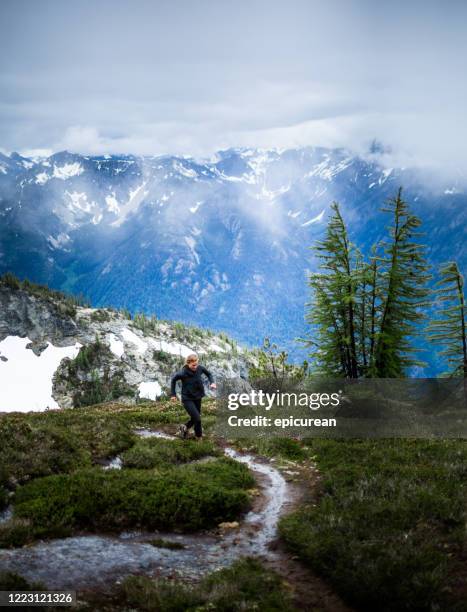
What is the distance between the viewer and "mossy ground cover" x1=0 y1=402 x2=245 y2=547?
1090 cm

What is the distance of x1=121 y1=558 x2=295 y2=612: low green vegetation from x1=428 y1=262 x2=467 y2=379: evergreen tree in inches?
960

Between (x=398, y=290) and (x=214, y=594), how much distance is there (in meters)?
25.4

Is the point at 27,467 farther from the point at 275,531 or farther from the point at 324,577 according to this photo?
the point at 324,577

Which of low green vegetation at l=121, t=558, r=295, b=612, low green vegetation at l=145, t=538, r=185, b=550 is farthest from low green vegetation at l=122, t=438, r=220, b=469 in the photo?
low green vegetation at l=121, t=558, r=295, b=612

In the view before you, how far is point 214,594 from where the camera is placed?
26.6ft

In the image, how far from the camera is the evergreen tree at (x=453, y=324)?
29.7 metres

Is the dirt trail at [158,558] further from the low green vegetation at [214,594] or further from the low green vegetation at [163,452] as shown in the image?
the low green vegetation at [163,452]

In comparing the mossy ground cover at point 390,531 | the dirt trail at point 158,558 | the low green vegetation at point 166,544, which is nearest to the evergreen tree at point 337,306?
the mossy ground cover at point 390,531

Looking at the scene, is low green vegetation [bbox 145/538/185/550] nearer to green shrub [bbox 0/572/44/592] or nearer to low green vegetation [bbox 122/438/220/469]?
green shrub [bbox 0/572/44/592]

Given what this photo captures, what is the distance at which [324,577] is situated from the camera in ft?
30.3

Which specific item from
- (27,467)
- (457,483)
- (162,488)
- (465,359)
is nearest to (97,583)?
(162,488)

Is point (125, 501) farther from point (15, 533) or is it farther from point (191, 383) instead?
point (191, 383)

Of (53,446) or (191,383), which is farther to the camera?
(191,383)

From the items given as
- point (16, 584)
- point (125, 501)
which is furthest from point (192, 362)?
point (16, 584)
